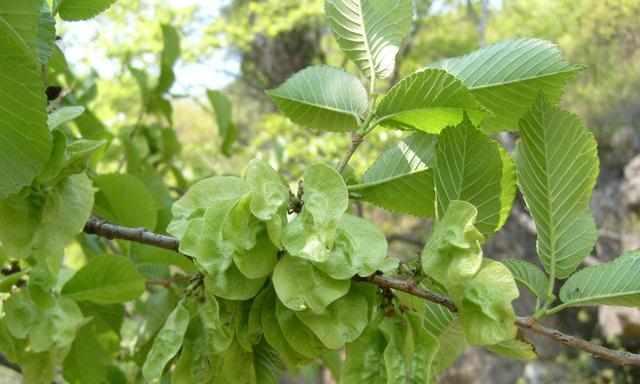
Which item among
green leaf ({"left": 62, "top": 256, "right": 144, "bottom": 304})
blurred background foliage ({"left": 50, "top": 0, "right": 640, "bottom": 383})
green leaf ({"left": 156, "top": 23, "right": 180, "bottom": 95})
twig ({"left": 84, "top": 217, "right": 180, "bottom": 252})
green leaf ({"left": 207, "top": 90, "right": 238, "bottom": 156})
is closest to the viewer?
twig ({"left": 84, "top": 217, "right": 180, "bottom": 252})

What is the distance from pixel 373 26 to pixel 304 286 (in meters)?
0.23

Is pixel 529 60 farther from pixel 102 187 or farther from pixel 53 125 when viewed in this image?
pixel 102 187

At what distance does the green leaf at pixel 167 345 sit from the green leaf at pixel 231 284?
0.05 m

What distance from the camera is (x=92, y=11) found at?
567 millimetres

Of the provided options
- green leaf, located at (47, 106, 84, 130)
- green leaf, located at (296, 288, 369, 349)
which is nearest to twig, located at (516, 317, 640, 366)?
green leaf, located at (296, 288, 369, 349)

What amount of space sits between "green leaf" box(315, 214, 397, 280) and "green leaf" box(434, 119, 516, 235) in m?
0.06

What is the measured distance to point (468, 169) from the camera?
427 mm

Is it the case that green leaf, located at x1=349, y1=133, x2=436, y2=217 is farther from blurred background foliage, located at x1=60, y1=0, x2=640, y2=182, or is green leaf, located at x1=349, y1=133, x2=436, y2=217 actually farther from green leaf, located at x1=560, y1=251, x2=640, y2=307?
blurred background foliage, located at x1=60, y1=0, x2=640, y2=182

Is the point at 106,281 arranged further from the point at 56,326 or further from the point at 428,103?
the point at 428,103

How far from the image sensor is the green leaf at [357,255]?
380mm

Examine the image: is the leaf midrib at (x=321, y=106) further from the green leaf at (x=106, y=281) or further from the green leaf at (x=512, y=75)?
the green leaf at (x=106, y=281)

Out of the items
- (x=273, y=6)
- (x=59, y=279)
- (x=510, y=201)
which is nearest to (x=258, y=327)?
(x=510, y=201)

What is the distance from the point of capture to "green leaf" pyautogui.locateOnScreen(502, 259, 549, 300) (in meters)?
0.45

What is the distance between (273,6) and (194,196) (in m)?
3.77
